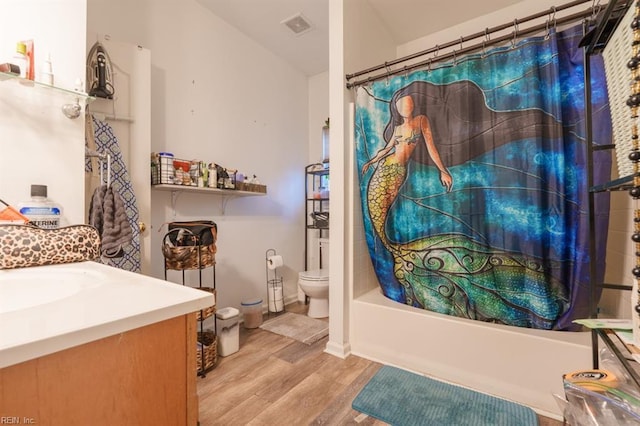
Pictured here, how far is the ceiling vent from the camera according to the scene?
2.44 m

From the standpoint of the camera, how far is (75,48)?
124cm

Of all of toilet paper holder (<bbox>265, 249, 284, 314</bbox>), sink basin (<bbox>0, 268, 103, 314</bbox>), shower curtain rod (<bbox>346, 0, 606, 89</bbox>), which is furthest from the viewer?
toilet paper holder (<bbox>265, 249, 284, 314</bbox>)

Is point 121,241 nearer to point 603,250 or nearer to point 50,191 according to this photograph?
point 50,191

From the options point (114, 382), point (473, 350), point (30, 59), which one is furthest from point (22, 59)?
point (473, 350)

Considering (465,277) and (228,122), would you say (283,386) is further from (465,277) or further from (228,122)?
(228,122)

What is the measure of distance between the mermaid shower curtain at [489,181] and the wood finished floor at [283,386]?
584mm

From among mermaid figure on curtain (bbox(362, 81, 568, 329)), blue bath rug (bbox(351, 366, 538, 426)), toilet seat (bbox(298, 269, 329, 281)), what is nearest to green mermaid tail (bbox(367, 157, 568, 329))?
→ mermaid figure on curtain (bbox(362, 81, 568, 329))


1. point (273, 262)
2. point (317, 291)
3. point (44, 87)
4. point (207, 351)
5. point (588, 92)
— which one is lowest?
point (207, 351)

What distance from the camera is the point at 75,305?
56 cm

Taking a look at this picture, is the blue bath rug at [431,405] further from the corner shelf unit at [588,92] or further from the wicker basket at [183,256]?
the wicker basket at [183,256]

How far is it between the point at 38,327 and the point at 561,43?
2134mm

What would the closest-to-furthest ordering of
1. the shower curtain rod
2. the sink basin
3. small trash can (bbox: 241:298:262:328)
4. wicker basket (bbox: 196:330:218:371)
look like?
the sink basin < the shower curtain rod < wicker basket (bbox: 196:330:218:371) < small trash can (bbox: 241:298:262:328)

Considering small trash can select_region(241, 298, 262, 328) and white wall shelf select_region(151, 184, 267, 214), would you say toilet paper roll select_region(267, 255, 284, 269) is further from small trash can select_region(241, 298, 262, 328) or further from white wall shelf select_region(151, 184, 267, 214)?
white wall shelf select_region(151, 184, 267, 214)

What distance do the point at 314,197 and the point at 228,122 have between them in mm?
1238
